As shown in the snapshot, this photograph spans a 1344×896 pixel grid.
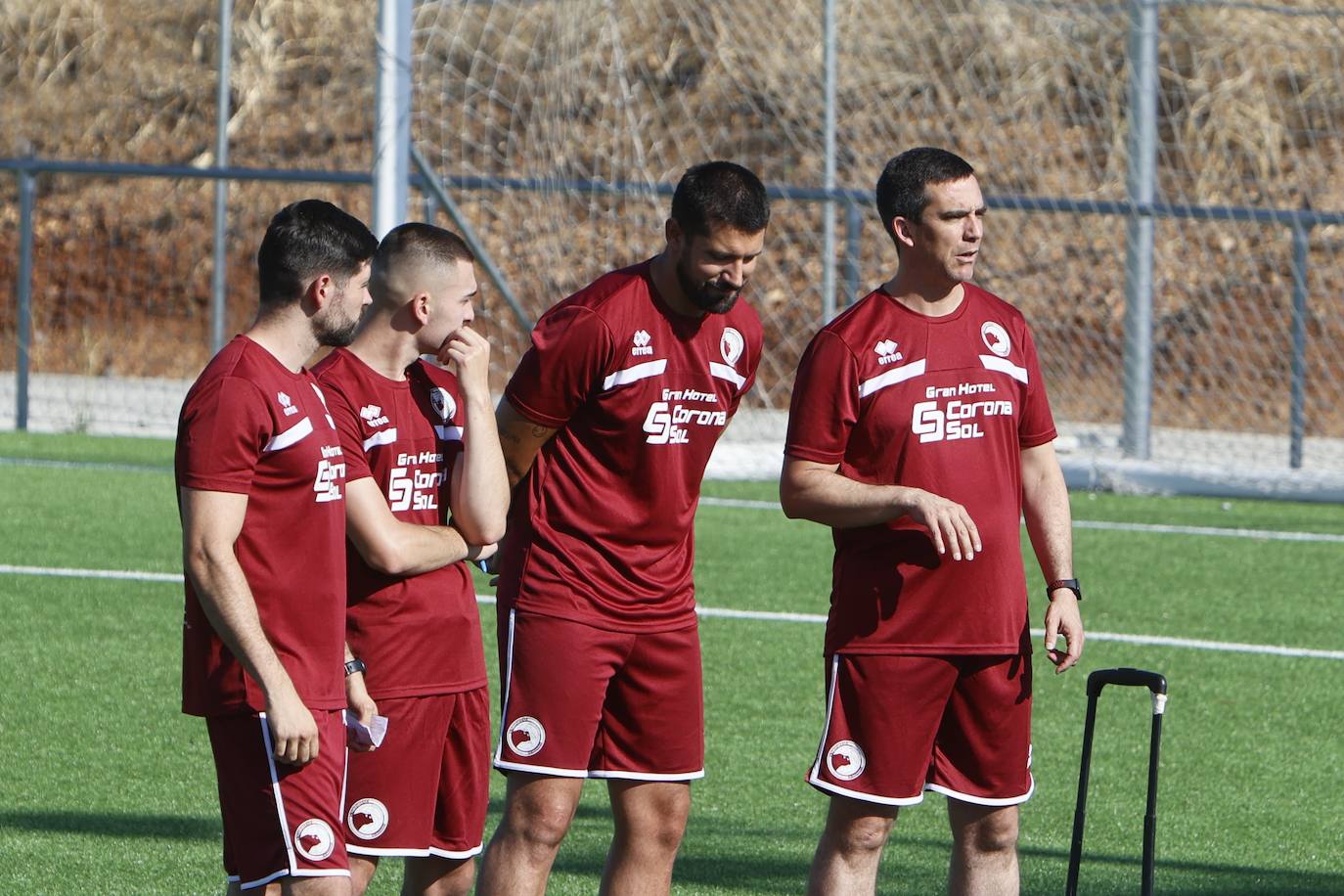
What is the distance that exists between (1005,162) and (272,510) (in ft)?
42.9

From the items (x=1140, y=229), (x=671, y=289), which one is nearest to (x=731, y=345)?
(x=671, y=289)

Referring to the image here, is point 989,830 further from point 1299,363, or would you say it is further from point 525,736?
point 1299,363

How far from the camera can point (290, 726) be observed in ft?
11.8

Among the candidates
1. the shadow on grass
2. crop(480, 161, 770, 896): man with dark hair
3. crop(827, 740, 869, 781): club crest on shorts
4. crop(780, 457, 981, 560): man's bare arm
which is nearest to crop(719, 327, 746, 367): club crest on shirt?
crop(480, 161, 770, 896): man with dark hair

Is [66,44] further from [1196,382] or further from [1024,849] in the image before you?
[1024,849]

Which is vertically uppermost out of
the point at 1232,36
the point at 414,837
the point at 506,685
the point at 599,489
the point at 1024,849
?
the point at 1232,36

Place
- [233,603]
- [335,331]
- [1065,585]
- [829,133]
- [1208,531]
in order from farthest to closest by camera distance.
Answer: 1. [829,133]
2. [1208,531]
3. [1065,585]
4. [335,331]
5. [233,603]

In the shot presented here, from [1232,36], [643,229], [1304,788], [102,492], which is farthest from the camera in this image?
[1232,36]

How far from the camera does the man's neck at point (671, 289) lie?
4.51 metres

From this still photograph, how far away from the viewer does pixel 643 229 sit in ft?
51.4

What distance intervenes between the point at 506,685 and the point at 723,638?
4221 millimetres

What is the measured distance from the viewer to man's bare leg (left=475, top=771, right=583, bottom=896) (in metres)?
4.43

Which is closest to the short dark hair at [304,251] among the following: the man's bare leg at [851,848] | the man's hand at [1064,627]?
the man's bare leg at [851,848]

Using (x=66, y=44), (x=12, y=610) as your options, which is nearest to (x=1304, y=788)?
(x=12, y=610)
